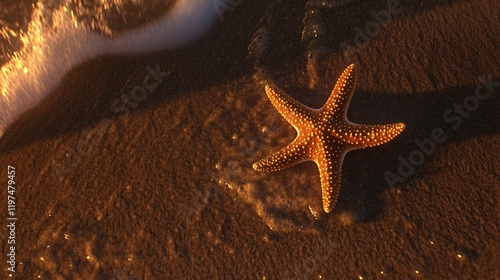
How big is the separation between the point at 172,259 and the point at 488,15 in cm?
320

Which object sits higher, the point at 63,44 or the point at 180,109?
the point at 63,44

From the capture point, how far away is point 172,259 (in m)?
2.88

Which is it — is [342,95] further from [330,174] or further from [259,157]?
[259,157]

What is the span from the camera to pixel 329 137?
8.99 feet

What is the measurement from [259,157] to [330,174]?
0.61 meters

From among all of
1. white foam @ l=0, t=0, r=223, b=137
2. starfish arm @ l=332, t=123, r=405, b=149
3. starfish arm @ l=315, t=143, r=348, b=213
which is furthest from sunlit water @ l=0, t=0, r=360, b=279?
starfish arm @ l=332, t=123, r=405, b=149

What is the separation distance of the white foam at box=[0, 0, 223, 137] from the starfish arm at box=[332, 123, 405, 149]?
1.64 metres

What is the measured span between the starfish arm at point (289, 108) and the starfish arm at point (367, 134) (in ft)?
0.82

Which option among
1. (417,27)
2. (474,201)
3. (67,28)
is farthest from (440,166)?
(67,28)

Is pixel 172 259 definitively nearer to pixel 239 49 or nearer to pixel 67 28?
pixel 239 49

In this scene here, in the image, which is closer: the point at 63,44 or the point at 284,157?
the point at 284,157

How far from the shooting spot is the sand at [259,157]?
2.81m

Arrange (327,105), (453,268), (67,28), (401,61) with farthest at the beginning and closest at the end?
(67,28), (401,61), (327,105), (453,268)

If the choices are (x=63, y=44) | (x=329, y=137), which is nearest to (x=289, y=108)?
(x=329, y=137)
